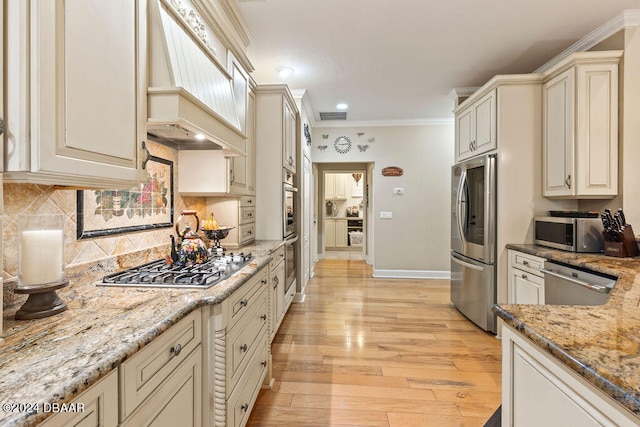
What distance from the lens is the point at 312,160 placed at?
519 cm

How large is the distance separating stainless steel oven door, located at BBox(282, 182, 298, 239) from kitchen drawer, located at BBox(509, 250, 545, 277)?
2177 millimetres

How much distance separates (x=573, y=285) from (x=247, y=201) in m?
2.60

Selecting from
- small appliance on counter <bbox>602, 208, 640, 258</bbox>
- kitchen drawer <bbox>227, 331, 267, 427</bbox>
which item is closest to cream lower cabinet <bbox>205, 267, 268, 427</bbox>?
kitchen drawer <bbox>227, 331, 267, 427</bbox>

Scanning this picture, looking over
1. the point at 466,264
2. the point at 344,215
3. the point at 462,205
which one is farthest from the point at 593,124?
the point at 344,215

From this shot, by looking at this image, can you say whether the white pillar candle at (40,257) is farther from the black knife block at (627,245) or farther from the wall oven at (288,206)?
the black knife block at (627,245)

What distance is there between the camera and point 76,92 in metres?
0.91

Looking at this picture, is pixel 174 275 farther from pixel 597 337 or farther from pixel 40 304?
pixel 597 337

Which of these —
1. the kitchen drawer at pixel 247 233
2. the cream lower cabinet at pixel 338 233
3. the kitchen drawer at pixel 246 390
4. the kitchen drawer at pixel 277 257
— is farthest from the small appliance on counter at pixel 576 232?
the cream lower cabinet at pixel 338 233

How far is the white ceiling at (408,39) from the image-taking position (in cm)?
223

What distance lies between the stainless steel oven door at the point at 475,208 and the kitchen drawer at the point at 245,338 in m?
2.21

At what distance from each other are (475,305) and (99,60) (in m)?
3.45

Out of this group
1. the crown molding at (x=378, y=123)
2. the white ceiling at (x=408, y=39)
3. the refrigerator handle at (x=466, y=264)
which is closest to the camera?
the white ceiling at (x=408, y=39)

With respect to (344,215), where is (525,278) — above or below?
below

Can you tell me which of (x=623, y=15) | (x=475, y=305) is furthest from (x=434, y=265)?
(x=623, y=15)
